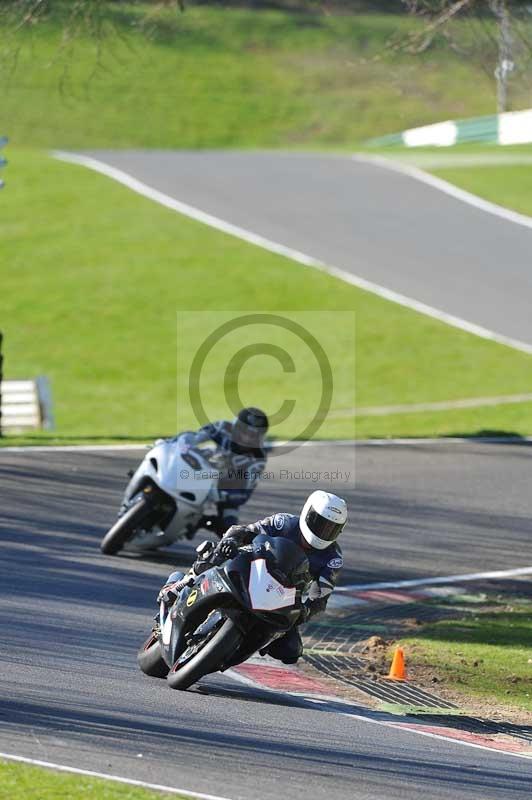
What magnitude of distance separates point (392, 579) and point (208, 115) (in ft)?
153

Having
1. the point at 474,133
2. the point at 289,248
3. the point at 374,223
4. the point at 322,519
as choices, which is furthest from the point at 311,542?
the point at 474,133

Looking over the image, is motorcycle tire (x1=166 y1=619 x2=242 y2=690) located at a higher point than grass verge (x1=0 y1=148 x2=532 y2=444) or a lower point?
lower

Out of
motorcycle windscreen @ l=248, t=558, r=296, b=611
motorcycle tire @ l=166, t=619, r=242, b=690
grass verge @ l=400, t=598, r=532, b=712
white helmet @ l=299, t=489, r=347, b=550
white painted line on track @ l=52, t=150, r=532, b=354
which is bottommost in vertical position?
grass verge @ l=400, t=598, r=532, b=712

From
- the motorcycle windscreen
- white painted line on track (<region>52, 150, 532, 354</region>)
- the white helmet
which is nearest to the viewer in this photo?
the motorcycle windscreen

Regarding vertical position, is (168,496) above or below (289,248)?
below

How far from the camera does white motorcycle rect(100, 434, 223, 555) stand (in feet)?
39.5

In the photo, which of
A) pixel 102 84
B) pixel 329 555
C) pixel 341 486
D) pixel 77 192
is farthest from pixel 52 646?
pixel 102 84

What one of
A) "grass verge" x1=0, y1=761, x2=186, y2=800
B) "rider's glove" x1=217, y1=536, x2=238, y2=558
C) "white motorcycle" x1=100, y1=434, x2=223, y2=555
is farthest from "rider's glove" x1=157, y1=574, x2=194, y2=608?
"white motorcycle" x1=100, y1=434, x2=223, y2=555

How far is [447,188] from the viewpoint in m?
37.2

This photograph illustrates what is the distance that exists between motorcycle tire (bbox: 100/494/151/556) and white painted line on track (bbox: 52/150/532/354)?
15128mm

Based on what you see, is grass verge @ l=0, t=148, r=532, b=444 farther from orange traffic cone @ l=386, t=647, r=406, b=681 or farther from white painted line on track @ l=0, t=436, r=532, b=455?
orange traffic cone @ l=386, t=647, r=406, b=681

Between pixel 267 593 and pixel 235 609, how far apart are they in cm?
27

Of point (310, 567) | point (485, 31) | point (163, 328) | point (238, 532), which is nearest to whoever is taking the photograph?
point (310, 567)

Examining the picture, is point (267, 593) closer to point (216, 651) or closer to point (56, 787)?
point (216, 651)
